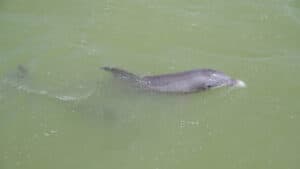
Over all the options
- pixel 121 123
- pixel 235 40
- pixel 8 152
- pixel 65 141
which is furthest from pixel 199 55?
pixel 8 152

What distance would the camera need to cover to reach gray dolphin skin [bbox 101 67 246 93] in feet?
27.2

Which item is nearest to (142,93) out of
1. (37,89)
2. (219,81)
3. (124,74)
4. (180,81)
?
(124,74)

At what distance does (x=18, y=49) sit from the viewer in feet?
30.6

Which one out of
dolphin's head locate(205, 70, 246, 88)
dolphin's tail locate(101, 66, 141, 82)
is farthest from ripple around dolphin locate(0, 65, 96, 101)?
dolphin's head locate(205, 70, 246, 88)

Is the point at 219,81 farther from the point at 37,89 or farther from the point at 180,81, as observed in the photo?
the point at 37,89

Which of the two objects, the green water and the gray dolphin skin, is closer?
the green water

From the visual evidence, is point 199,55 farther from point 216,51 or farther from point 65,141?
point 65,141

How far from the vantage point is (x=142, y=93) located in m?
8.25

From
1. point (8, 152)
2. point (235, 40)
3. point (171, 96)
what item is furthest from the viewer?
point (235, 40)

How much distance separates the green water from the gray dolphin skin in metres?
0.15

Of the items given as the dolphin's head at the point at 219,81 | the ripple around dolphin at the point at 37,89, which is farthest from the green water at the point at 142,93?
the dolphin's head at the point at 219,81

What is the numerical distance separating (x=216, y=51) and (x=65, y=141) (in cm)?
358

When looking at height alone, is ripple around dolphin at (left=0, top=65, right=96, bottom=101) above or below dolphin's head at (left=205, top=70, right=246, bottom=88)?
below

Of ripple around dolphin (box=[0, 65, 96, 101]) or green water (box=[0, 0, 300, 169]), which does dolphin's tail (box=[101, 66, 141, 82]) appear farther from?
ripple around dolphin (box=[0, 65, 96, 101])
